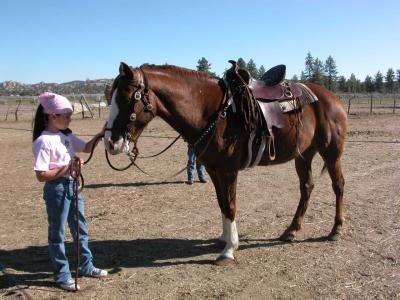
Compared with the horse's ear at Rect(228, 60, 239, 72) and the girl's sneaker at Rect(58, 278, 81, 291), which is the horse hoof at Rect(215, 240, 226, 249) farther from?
the horse's ear at Rect(228, 60, 239, 72)

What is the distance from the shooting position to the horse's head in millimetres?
3408

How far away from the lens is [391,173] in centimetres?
790

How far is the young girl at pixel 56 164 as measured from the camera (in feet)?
10.6

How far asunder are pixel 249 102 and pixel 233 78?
12.2 inches

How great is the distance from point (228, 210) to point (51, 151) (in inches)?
73.8

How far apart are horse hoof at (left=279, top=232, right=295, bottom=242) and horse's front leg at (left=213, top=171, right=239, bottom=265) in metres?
0.74

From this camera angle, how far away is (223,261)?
4.06 metres

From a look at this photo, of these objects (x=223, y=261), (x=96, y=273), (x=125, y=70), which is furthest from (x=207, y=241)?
(x=125, y=70)

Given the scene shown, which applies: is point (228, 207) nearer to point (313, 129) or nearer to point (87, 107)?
point (313, 129)

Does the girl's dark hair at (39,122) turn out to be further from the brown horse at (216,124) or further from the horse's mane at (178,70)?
the horse's mane at (178,70)

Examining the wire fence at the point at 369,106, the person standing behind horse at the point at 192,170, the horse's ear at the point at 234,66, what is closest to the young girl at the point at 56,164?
the horse's ear at the point at 234,66

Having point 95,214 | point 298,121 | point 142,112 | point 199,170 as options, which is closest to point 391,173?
point 199,170

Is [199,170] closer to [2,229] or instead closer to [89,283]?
[2,229]

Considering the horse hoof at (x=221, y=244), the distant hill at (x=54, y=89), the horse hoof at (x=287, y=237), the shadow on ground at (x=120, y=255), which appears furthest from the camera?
the distant hill at (x=54, y=89)
